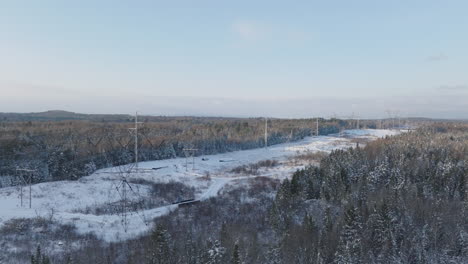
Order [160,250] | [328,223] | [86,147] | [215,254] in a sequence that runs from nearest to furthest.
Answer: [215,254] → [160,250] → [328,223] → [86,147]

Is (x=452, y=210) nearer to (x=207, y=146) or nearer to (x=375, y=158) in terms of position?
(x=375, y=158)

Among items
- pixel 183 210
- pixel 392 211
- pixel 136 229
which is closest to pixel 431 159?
pixel 392 211

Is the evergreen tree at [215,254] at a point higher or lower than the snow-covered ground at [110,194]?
higher

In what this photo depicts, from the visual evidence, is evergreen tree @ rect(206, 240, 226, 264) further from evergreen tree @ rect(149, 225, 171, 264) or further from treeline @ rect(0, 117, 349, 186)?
treeline @ rect(0, 117, 349, 186)

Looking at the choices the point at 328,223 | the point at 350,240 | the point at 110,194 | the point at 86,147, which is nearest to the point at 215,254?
the point at 350,240

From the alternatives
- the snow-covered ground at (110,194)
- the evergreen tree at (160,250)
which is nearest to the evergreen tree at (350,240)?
the evergreen tree at (160,250)

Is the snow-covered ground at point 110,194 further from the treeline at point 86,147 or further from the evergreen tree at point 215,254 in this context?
the evergreen tree at point 215,254

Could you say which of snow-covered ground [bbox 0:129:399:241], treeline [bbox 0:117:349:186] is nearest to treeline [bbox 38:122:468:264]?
snow-covered ground [bbox 0:129:399:241]

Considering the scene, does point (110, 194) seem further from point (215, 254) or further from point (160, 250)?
point (215, 254)
